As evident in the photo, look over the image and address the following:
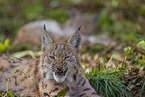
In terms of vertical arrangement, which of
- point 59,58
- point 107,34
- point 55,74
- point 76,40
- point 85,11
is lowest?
point 55,74

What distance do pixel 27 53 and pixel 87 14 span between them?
23.2 feet

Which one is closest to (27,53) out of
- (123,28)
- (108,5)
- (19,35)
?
(19,35)

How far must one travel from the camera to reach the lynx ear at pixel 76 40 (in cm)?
380

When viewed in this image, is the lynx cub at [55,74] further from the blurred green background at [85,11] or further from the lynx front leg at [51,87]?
the blurred green background at [85,11]

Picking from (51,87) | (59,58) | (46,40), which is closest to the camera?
(59,58)

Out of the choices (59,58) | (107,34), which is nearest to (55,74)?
(59,58)

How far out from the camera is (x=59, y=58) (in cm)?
357

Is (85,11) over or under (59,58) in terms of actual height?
over

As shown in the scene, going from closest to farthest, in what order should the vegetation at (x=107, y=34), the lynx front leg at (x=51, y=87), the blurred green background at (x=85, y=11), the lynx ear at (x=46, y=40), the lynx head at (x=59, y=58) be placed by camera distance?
the lynx head at (x=59, y=58), the lynx front leg at (x=51, y=87), the lynx ear at (x=46, y=40), the vegetation at (x=107, y=34), the blurred green background at (x=85, y=11)

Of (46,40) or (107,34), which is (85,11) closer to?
(107,34)

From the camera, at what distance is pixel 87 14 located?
1328 centimetres

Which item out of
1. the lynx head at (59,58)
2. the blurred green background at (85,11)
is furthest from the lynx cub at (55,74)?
the blurred green background at (85,11)

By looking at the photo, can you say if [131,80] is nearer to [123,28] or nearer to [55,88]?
[55,88]

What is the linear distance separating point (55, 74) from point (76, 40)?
714 millimetres
